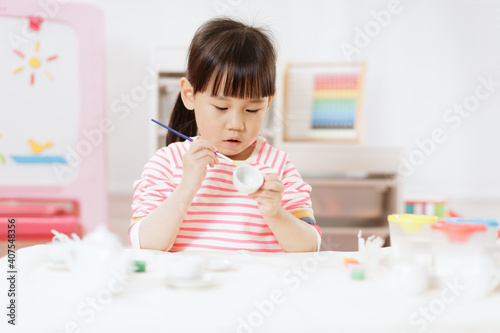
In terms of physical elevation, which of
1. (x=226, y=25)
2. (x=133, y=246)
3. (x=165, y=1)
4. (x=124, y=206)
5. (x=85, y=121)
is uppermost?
(x=165, y=1)

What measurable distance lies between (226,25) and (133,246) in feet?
1.71

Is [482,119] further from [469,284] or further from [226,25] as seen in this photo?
[469,284]

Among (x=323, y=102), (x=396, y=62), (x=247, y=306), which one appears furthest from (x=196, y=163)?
(x=396, y=62)

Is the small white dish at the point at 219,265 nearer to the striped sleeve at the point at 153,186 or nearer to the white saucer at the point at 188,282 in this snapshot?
the white saucer at the point at 188,282

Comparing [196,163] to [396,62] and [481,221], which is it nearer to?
[481,221]

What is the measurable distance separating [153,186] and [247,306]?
1.91 ft

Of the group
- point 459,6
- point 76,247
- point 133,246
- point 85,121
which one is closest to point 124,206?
point 85,121

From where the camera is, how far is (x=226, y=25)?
1.17 meters

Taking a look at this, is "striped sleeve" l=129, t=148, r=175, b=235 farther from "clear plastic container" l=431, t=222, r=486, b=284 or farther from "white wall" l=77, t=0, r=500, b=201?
"white wall" l=77, t=0, r=500, b=201

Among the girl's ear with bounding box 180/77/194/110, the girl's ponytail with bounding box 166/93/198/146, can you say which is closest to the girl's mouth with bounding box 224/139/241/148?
the girl's ear with bounding box 180/77/194/110

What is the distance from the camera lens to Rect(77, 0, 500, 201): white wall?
3.05 m

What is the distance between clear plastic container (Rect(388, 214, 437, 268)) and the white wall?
7.68ft

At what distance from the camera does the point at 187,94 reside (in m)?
1.22

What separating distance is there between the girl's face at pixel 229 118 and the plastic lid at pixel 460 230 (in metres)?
0.48
